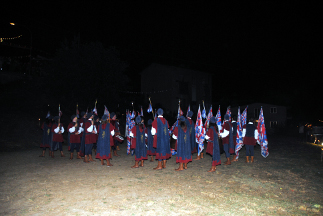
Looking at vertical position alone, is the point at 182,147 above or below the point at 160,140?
below

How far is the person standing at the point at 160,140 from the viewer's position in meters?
8.91

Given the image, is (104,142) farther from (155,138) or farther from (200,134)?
(200,134)

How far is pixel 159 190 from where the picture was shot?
252 inches

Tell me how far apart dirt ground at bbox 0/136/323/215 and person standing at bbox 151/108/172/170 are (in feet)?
1.57

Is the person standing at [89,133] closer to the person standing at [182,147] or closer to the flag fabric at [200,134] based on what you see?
the person standing at [182,147]

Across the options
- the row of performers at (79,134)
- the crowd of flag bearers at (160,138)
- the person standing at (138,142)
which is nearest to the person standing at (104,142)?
the crowd of flag bearers at (160,138)

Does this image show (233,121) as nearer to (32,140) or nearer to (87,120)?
(87,120)

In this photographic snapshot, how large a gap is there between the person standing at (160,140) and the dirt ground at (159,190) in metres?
0.48

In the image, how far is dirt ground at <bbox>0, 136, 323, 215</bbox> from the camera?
5.11 meters

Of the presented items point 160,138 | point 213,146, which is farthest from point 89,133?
point 213,146

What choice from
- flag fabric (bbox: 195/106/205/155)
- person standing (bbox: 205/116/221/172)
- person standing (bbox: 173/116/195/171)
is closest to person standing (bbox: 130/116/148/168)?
person standing (bbox: 173/116/195/171)

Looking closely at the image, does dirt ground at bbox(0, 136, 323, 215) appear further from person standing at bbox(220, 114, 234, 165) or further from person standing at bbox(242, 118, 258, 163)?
person standing at bbox(242, 118, 258, 163)

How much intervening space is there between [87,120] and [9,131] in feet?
35.9

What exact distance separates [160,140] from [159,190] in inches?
107
